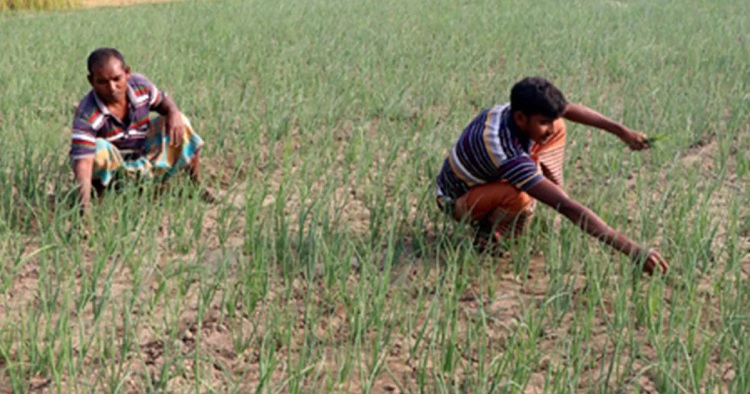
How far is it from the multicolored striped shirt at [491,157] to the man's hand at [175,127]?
3.60ft

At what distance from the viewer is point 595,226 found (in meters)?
2.50

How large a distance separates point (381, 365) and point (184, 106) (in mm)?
3112

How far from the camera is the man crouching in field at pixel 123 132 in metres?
3.12

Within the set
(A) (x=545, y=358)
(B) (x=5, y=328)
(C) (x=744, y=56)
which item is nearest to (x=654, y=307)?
(A) (x=545, y=358)

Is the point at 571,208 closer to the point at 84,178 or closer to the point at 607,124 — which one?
the point at 607,124

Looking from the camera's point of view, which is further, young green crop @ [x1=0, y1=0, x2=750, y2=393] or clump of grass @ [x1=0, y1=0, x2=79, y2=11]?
clump of grass @ [x1=0, y1=0, x2=79, y2=11]

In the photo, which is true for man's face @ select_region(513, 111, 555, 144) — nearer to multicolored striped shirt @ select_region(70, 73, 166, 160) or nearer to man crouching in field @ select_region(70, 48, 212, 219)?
man crouching in field @ select_region(70, 48, 212, 219)

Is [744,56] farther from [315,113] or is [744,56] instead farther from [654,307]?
[654,307]

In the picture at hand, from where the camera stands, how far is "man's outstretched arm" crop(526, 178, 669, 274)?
2.45 m

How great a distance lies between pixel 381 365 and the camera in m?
2.06

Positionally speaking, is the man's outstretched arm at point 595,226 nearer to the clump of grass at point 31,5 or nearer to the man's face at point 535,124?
the man's face at point 535,124

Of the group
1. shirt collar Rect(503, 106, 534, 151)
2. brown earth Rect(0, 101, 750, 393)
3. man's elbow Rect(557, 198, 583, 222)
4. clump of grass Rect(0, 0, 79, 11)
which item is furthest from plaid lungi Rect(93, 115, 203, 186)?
clump of grass Rect(0, 0, 79, 11)

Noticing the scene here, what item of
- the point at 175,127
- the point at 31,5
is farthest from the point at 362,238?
the point at 31,5

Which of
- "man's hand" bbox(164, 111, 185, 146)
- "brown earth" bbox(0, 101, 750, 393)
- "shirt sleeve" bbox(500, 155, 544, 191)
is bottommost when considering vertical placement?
"brown earth" bbox(0, 101, 750, 393)
